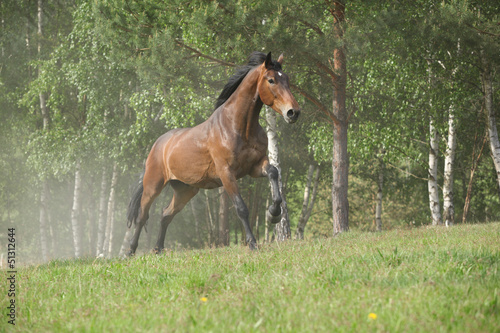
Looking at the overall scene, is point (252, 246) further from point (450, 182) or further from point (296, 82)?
point (450, 182)

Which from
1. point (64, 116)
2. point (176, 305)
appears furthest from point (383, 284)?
point (64, 116)

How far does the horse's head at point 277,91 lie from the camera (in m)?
7.00

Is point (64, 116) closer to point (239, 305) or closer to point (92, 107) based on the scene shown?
point (92, 107)

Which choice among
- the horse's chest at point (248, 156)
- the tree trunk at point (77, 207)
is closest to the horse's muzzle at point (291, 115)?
the horse's chest at point (248, 156)

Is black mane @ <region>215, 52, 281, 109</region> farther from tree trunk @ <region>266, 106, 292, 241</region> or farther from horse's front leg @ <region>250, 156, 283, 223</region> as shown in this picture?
tree trunk @ <region>266, 106, 292, 241</region>

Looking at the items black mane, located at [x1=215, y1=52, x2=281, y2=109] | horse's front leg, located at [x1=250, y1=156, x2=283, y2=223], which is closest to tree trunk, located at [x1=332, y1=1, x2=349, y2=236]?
black mane, located at [x1=215, y1=52, x2=281, y2=109]

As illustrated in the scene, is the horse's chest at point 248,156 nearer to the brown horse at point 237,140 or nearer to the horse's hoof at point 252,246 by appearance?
the brown horse at point 237,140

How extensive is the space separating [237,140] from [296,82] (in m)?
7.12

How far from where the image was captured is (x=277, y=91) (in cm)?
721

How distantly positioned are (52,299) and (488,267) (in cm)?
440

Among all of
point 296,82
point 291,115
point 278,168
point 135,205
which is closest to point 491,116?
point 296,82

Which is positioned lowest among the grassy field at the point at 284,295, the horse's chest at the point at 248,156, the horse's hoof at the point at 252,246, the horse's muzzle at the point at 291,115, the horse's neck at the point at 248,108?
the grassy field at the point at 284,295

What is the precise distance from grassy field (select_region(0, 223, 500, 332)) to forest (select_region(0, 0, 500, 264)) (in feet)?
17.7

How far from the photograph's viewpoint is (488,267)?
4.67 meters
